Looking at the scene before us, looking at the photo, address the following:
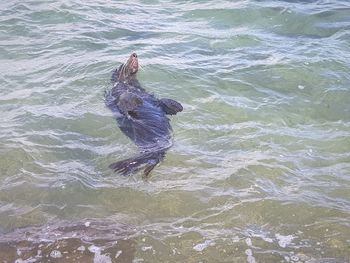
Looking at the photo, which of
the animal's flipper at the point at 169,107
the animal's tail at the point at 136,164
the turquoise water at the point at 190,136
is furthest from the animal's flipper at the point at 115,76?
the animal's tail at the point at 136,164

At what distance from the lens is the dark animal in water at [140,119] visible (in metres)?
5.73

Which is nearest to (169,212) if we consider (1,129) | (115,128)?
(115,128)

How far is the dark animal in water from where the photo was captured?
5.73 m

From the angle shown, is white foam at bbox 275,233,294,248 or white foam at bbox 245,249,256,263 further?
white foam at bbox 275,233,294,248

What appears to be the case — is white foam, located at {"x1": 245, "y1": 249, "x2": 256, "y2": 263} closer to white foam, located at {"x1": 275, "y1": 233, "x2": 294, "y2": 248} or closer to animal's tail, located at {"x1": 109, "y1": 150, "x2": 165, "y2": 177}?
white foam, located at {"x1": 275, "y1": 233, "x2": 294, "y2": 248}

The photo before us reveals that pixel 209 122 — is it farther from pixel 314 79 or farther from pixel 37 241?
pixel 37 241

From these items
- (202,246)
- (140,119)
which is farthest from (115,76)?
(202,246)

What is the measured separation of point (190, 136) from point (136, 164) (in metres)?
1.29

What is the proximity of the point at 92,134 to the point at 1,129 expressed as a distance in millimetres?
1339

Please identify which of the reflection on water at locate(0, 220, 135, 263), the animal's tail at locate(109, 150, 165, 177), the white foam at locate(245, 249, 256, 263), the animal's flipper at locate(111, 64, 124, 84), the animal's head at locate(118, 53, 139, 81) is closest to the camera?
the white foam at locate(245, 249, 256, 263)

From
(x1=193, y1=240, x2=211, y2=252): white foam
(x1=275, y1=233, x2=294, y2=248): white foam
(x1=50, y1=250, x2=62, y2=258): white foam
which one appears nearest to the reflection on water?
(x1=50, y1=250, x2=62, y2=258): white foam

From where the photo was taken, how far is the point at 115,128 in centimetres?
696

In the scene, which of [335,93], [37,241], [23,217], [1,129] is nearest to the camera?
[37,241]

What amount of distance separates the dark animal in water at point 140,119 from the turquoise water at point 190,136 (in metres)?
0.18
